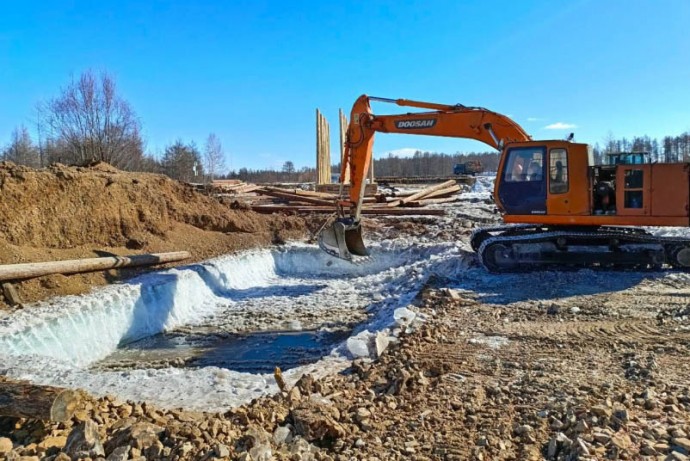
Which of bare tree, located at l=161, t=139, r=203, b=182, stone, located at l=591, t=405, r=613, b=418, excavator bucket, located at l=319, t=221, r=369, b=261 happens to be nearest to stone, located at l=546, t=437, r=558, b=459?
stone, located at l=591, t=405, r=613, b=418

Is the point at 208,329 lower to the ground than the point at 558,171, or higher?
lower

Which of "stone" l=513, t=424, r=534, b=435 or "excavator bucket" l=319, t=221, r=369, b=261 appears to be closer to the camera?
"stone" l=513, t=424, r=534, b=435

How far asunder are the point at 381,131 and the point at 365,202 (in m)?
8.22

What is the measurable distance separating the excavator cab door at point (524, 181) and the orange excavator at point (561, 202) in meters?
0.02

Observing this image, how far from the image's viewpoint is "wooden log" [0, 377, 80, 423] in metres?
3.61

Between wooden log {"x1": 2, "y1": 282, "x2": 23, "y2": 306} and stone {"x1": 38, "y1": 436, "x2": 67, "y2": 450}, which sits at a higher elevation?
wooden log {"x1": 2, "y1": 282, "x2": 23, "y2": 306}

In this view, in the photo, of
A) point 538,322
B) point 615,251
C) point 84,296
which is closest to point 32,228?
point 84,296

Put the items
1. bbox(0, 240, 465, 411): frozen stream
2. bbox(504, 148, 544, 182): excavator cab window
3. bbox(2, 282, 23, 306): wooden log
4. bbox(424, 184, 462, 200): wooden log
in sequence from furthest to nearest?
1. bbox(424, 184, 462, 200): wooden log
2. bbox(504, 148, 544, 182): excavator cab window
3. bbox(2, 282, 23, 306): wooden log
4. bbox(0, 240, 465, 411): frozen stream

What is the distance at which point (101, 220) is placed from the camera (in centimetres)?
1065

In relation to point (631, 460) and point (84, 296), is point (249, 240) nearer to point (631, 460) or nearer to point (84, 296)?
point (84, 296)

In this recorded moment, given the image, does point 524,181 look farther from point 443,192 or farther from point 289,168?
point 289,168

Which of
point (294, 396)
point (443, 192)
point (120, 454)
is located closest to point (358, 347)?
point (294, 396)

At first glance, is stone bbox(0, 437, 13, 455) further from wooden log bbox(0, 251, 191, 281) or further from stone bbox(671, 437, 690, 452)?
wooden log bbox(0, 251, 191, 281)

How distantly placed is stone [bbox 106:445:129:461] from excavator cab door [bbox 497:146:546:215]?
813 cm
